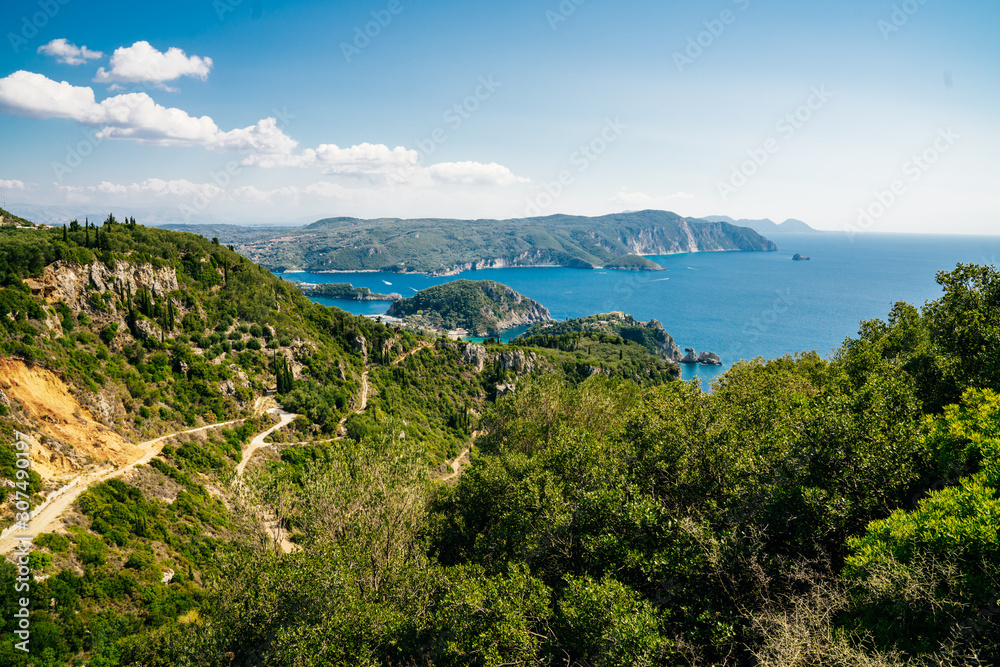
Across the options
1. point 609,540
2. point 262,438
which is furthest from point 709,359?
point 609,540

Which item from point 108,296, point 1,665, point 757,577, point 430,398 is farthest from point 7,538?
point 430,398

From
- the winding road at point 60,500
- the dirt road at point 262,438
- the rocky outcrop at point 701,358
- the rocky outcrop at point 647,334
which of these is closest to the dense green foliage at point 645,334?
the rocky outcrop at point 647,334

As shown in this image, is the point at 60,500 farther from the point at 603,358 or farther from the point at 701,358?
the point at 701,358

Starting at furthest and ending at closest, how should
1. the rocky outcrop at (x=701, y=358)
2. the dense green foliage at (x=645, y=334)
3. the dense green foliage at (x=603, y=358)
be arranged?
the dense green foliage at (x=645, y=334) < the rocky outcrop at (x=701, y=358) < the dense green foliage at (x=603, y=358)

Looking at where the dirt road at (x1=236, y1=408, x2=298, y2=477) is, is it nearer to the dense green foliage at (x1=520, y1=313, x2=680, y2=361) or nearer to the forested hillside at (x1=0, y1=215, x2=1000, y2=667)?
the forested hillside at (x1=0, y1=215, x2=1000, y2=667)

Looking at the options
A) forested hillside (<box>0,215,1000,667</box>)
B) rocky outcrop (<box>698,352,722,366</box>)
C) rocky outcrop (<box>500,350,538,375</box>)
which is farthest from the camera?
rocky outcrop (<box>698,352,722,366</box>)

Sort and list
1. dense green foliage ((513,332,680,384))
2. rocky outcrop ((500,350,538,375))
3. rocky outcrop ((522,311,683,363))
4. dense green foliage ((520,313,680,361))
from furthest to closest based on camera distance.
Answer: dense green foliage ((520,313,680,361))
rocky outcrop ((522,311,683,363))
dense green foliage ((513,332,680,384))
rocky outcrop ((500,350,538,375))

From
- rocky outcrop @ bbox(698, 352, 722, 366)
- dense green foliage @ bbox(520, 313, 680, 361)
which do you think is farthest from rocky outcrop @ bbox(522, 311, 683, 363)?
rocky outcrop @ bbox(698, 352, 722, 366)

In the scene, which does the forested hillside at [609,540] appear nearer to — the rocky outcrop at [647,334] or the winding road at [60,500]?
the winding road at [60,500]

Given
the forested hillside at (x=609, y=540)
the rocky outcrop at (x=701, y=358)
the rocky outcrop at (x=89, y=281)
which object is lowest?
the rocky outcrop at (x=701, y=358)
